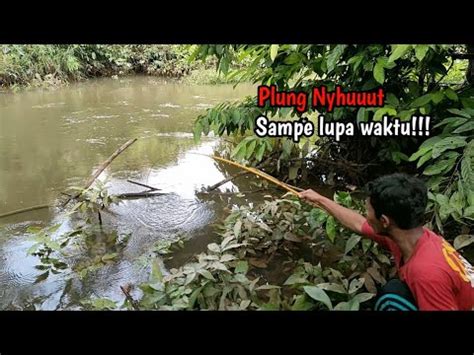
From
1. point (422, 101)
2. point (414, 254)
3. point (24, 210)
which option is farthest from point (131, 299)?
point (422, 101)

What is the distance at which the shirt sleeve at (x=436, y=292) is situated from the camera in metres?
1.40

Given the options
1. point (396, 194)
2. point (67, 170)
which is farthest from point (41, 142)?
point (396, 194)

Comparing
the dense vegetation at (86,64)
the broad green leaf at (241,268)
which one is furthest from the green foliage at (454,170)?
the dense vegetation at (86,64)

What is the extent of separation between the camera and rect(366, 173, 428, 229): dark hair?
1.53 metres

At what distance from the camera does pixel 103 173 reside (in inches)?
165

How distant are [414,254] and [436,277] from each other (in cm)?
14

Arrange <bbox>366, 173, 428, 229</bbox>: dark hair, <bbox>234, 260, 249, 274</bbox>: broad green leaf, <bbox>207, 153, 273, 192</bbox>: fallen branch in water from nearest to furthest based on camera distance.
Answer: <bbox>366, 173, 428, 229</bbox>: dark hair → <bbox>234, 260, 249, 274</bbox>: broad green leaf → <bbox>207, 153, 273, 192</bbox>: fallen branch in water

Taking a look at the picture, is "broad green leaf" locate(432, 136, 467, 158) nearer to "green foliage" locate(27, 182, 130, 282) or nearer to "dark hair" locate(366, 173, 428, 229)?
"dark hair" locate(366, 173, 428, 229)

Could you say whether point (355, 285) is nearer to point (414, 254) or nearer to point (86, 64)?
point (414, 254)

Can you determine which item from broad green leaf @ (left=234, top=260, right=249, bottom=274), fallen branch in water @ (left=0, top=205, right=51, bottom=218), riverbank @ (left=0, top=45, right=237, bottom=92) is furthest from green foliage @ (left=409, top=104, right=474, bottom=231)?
riverbank @ (left=0, top=45, right=237, bottom=92)

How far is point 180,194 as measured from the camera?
12.3 feet

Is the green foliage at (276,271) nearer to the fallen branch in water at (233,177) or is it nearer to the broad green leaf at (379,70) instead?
the broad green leaf at (379,70)

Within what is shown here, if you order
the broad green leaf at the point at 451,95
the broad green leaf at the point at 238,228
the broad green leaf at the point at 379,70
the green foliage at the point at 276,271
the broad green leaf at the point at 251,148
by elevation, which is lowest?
the green foliage at the point at 276,271
